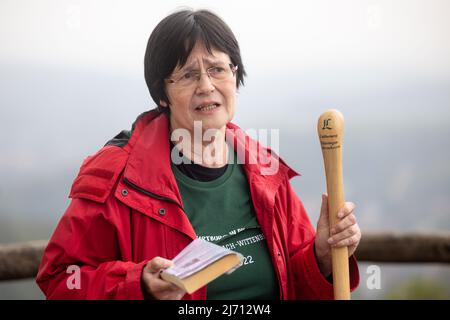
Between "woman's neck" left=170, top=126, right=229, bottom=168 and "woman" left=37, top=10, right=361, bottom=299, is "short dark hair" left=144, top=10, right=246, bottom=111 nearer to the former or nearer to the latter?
"woman" left=37, top=10, right=361, bottom=299

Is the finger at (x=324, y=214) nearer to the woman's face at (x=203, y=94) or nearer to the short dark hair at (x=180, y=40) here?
the woman's face at (x=203, y=94)

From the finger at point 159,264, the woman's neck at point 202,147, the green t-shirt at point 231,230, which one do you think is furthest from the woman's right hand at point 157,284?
the woman's neck at point 202,147

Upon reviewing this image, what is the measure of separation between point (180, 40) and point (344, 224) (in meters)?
0.60

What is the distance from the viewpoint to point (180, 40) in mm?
1390

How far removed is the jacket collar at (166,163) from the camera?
1364mm

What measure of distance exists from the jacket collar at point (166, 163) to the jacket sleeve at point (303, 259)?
0.09m

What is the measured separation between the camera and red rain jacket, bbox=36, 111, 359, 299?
1.27 metres

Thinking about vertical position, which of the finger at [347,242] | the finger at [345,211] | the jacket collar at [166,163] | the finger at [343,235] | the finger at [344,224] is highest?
the jacket collar at [166,163]

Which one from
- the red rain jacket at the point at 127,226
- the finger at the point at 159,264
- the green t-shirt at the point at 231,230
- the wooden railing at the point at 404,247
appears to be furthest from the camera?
the wooden railing at the point at 404,247

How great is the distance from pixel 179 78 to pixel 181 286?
1.81 ft

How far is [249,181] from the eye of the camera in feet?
4.90

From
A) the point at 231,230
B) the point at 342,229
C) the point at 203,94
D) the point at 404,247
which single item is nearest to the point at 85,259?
the point at 231,230

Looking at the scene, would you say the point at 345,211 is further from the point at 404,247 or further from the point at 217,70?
the point at 404,247
